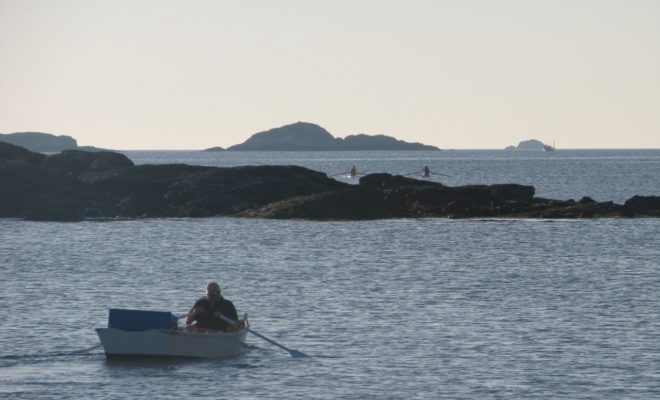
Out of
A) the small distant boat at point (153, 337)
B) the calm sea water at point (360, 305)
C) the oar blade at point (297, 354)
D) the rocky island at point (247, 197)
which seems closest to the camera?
the calm sea water at point (360, 305)

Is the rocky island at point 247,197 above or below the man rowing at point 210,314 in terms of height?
above

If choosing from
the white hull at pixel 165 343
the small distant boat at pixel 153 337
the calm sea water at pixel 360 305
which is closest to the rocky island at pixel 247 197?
Result: the calm sea water at pixel 360 305

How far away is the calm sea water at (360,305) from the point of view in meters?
33.1

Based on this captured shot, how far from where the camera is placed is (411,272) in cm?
6131

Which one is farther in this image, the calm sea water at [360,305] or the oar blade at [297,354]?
the oar blade at [297,354]

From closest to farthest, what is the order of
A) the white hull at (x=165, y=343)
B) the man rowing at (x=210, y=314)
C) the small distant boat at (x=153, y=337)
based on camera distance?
the small distant boat at (x=153, y=337)
the white hull at (x=165, y=343)
the man rowing at (x=210, y=314)

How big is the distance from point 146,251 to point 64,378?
132ft

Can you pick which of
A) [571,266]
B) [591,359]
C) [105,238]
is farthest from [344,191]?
[591,359]

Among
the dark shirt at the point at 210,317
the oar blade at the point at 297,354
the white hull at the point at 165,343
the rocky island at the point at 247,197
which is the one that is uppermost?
the rocky island at the point at 247,197

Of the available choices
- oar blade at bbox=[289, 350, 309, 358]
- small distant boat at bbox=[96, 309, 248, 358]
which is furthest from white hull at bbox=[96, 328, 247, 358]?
oar blade at bbox=[289, 350, 309, 358]

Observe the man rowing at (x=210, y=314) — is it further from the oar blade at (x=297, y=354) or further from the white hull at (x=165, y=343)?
the oar blade at (x=297, y=354)

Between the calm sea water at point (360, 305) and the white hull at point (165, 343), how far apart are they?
0.35m

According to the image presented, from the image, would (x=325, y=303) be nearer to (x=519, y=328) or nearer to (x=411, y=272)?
(x=519, y=328)

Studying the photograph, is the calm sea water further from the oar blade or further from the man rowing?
the man rowing
